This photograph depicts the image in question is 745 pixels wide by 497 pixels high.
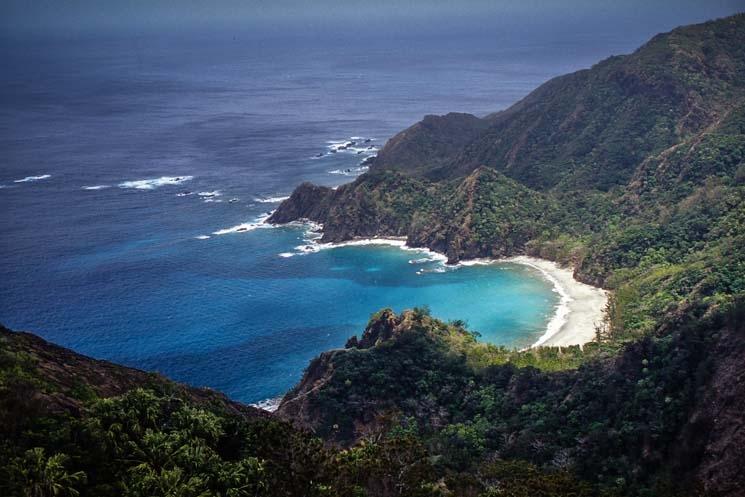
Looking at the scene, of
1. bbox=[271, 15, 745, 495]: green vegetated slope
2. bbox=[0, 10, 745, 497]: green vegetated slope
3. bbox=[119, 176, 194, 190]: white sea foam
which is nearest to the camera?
bbox=[0, 10, 745, 497]: green vegetated slope

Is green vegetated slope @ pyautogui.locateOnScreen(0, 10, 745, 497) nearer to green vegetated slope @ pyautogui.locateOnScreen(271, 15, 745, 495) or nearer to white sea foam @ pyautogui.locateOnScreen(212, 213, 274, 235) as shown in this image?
green vegetated slope @ pyautogui.locateOnScreen(271, 15, 745, 495)

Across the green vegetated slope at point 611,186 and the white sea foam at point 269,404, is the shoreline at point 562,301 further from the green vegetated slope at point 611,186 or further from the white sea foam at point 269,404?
the green vegetated slope at point 611,186

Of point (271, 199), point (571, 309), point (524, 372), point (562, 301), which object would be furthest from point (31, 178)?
point (524, 372)

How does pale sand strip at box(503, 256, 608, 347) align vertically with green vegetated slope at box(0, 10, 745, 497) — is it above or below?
below

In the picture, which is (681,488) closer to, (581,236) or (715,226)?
(715,226)

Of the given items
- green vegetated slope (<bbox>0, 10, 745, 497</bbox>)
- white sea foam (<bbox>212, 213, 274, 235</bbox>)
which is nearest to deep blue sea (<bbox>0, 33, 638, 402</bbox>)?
white sea foam (<bbox>212, 213, 274, 235</bbox>)

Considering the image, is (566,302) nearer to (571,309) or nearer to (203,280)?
(571,309)

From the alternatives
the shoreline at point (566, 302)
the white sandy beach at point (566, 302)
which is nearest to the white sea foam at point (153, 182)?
the white sandy beach at point (566, 302)
